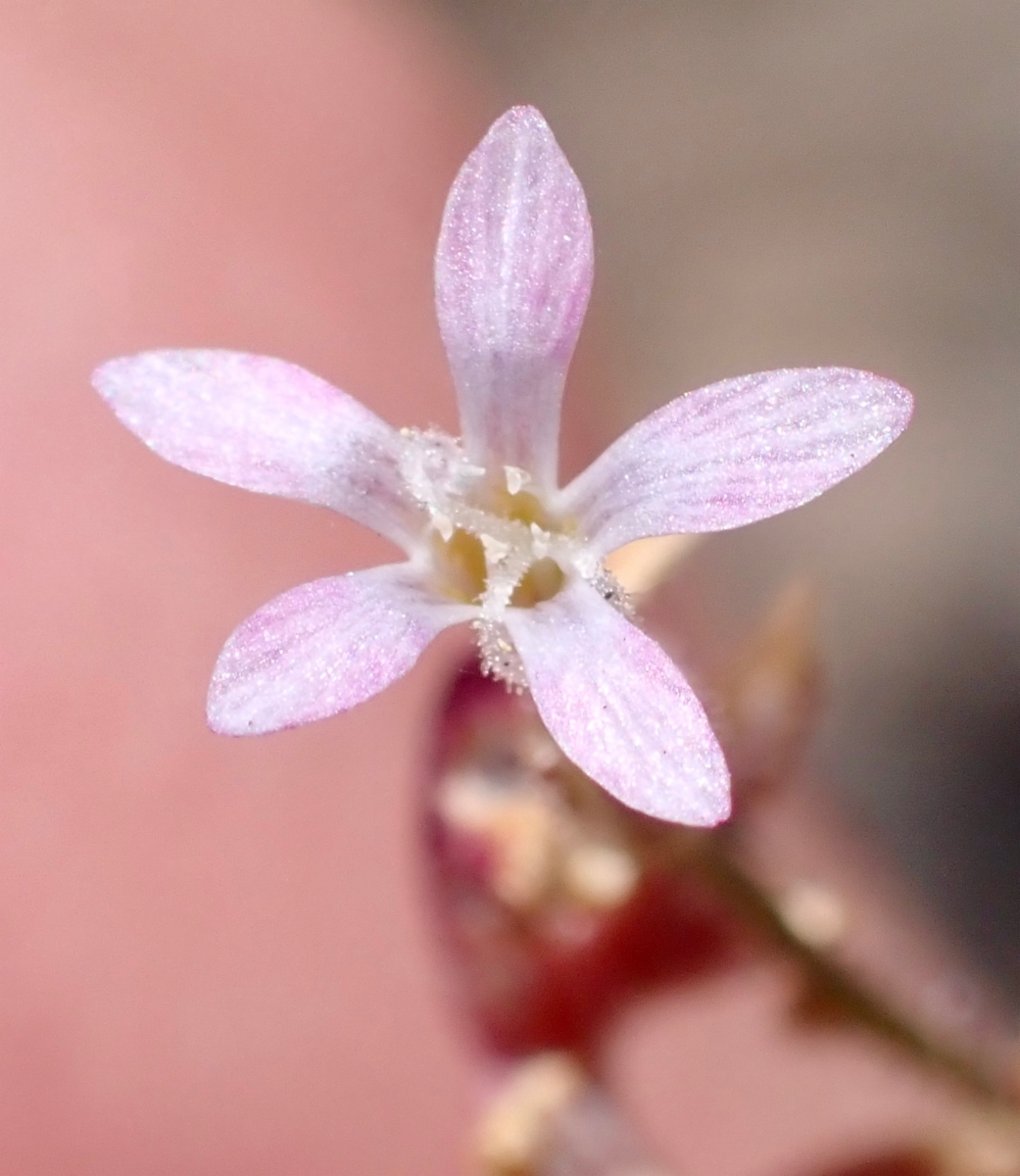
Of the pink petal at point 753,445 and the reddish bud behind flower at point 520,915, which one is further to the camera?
the reddish bud behind flower at point 520,915

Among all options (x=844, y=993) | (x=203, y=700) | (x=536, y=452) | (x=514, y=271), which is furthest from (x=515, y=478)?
(x=203, y=700)

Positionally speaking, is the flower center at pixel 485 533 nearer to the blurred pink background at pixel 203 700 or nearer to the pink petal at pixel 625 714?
the pink petal at pixel 625 714

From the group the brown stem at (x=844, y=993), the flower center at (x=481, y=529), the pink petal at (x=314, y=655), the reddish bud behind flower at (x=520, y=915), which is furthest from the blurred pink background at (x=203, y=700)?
the pink petal at (x=314, y=655)

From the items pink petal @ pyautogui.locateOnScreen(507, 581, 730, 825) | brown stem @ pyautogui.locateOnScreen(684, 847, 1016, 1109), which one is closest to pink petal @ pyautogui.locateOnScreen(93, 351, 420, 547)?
pink petal @ pyautogui.locateOnScreen(507, 581, 730, 825)

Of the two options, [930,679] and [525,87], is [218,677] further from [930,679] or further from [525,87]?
[525,87]

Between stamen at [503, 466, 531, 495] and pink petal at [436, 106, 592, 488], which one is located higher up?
pink petal at [436, 106, 592, 488]

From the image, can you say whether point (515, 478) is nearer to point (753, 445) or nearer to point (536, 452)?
point (536, 452)

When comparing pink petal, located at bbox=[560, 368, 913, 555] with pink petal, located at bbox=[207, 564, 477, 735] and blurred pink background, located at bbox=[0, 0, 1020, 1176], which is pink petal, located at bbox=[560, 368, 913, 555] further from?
blurred pink background, located at bbox=[0, 0, 1020, 1176]
